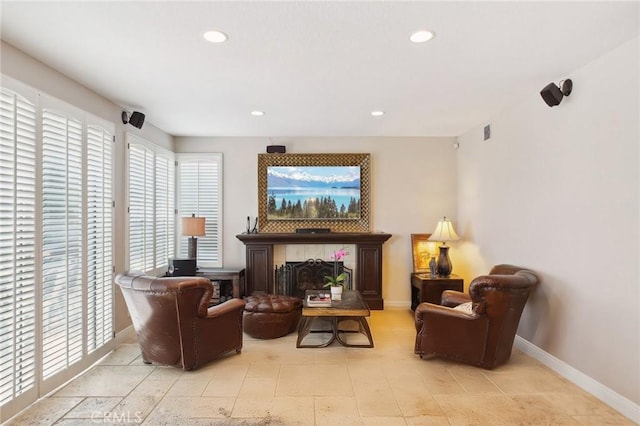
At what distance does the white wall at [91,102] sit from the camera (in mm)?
2564

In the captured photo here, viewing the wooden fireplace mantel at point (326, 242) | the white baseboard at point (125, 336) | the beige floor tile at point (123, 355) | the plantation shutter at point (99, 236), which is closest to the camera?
the plantation shutter at point (99, 236)

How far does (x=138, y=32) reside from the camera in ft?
7.76

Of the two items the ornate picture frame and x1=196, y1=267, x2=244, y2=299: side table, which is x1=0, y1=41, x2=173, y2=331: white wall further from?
the ornate picture frame

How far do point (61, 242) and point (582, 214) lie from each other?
4.42 m

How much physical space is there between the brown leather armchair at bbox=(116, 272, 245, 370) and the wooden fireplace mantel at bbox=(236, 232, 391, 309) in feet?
6.20

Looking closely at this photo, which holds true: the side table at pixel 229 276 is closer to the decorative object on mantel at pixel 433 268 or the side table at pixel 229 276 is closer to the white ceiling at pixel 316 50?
the white ceiling at pixel 316 50

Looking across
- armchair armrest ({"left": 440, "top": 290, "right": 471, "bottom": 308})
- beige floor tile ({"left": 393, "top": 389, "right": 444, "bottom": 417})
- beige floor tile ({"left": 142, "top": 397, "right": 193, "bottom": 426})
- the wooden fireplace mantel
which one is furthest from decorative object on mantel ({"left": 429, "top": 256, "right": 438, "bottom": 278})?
beige floor tile ({"left": 142, "top": 397, "right": 193, "bottom": 426})

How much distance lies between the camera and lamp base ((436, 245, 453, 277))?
4934 mm

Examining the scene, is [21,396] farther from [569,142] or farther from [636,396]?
[569,142]

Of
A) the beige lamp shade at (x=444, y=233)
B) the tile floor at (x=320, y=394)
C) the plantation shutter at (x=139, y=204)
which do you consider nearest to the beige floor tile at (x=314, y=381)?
the tile floor at (x=320, y=394)

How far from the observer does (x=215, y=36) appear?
242cm

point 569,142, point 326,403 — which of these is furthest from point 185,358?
point 569,142

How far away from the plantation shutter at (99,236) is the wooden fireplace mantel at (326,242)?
6.40ft

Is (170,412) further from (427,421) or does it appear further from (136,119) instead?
(136,119)
